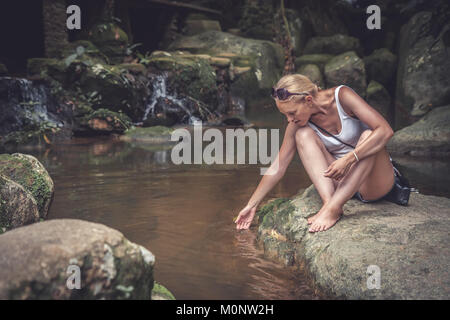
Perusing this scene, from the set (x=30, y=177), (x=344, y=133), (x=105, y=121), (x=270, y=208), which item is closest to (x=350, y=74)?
(x=105, y=121)

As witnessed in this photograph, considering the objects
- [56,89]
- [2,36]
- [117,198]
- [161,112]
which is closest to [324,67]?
[161,112]

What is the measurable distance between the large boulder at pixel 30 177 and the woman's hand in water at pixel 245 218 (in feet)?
5.37

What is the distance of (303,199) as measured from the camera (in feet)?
12.6

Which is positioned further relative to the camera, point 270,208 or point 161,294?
point 270,208

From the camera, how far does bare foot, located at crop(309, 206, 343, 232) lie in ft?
10.7

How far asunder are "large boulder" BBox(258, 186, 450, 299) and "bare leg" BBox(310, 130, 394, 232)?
0.07m

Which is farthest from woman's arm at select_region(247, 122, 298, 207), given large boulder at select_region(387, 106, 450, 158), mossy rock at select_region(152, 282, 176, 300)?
large boulder at select_region(387, 106, 450, 158)

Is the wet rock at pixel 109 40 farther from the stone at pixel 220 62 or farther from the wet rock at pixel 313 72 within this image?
the wet rock at pixel 313 72

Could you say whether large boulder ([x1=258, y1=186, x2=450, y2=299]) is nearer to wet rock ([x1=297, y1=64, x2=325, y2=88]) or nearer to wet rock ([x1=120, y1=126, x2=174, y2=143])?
wet rock ([x1=120, y1=126, x2=174, y2=143])

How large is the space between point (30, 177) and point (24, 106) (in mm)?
6228

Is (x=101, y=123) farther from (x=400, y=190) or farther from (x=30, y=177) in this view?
(x=400, y=190)

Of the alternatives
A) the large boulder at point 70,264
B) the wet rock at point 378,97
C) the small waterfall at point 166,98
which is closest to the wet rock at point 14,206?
the large boulder at point 70,264

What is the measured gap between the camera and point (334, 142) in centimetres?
347

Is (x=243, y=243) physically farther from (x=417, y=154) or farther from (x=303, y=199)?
(x=417, y=154)
